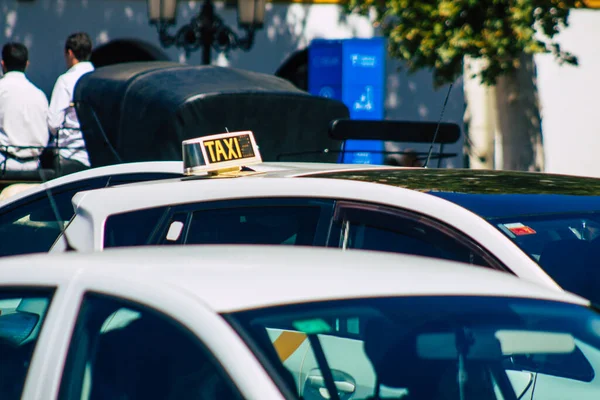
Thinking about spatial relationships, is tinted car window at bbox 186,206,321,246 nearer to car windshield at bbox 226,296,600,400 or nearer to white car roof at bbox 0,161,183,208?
white car roof at bbox 0,161,183,208

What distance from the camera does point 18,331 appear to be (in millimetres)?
2436

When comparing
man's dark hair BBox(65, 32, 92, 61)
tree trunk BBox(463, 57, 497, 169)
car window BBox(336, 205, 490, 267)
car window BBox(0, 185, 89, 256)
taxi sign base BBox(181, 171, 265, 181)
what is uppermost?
man's dark hair BBox(65, 32, 92, 61)

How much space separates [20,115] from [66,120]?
1.49ft

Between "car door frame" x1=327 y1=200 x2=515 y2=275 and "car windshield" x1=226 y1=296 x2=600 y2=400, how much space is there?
522 millimetres

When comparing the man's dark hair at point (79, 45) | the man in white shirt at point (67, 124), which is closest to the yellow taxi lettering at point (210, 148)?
the man in white shirt at point (67, 124)

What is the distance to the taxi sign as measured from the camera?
3.68 m

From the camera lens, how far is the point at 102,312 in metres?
2.09

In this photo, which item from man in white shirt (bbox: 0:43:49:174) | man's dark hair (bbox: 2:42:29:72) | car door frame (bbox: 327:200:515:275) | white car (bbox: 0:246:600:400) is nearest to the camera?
white car (bbox: 0:246:600:400)

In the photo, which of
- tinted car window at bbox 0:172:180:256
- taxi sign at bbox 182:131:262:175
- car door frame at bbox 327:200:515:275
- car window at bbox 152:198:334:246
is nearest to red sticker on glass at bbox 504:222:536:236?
car door frame at bbox 327:200:515:275

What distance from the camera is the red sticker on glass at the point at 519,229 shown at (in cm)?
297

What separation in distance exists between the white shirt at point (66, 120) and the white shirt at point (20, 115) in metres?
0.24

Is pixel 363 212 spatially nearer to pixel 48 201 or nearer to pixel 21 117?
pixel 48 201

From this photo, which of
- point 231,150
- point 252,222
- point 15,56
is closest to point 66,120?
point 15,56

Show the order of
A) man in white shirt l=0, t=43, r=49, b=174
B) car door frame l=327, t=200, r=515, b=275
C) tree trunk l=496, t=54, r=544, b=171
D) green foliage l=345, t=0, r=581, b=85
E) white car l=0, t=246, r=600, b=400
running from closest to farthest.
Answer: white car l=0, t=246, r=600, b=400, car door frame l=327, t=200, r=515, b=275, man in white shirt l=0, t=43, r=49, b=174, green foliage l=345, t=0, r=581, b=85, tree trunk l=496, t=54, r=544, b=171
